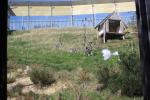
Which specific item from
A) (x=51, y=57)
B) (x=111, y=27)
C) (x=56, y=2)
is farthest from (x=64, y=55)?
(x=56, y=2)

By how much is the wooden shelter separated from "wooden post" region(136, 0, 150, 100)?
1616cm

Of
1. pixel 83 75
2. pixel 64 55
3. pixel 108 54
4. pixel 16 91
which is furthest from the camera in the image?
pixel 64 55

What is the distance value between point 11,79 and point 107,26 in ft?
29.7

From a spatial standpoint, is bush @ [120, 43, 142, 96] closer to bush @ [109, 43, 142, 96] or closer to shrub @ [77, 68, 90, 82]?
bush @ [109, 43, 142, 96]

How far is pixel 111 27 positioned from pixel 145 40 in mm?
17518

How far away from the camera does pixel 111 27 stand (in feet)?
62.9

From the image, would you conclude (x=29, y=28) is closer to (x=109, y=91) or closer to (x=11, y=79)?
(x=11, y=79)

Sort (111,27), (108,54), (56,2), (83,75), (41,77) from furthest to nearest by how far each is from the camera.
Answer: (56,2)
(111,27)
(108,54)
(83,75)
(41,77)

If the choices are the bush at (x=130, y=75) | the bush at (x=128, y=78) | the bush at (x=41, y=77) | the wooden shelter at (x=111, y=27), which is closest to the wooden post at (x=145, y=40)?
the bush at (x=130, y=75)

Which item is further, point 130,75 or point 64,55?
point 64,55


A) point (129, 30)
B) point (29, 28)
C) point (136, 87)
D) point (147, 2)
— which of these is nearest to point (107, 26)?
point (129, 30)

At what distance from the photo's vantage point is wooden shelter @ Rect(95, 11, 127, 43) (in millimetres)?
18347
